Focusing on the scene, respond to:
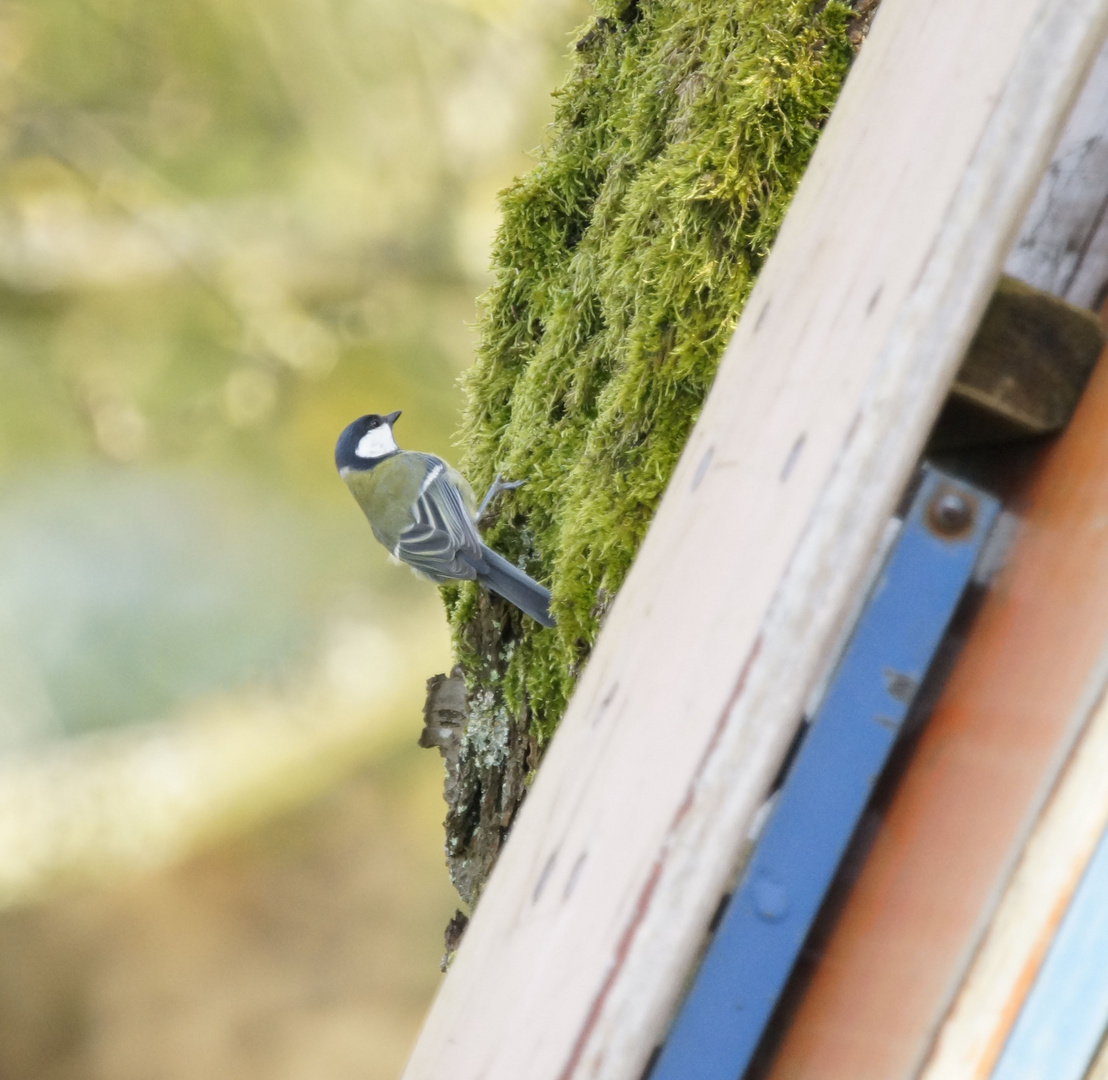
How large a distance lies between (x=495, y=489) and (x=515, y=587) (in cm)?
13

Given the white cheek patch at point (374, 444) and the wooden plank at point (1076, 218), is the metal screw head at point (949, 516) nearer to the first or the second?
the wooden plank at point (1076, 218)

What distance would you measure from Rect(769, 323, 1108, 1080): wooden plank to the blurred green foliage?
1898mm

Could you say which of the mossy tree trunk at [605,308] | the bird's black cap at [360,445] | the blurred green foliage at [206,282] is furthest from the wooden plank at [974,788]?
the blurred green foliage at [206,282]

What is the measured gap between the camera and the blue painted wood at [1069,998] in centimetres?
24

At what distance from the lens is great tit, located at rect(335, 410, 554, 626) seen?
1.13 m

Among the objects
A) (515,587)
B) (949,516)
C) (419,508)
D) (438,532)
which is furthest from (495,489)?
(949,516)

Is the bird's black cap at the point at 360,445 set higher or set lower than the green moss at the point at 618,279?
lower

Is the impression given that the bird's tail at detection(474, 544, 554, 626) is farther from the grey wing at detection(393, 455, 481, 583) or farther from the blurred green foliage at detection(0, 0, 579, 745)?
the blurred green foliage at detection(0, 0, 579, 745)

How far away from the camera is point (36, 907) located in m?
2.09

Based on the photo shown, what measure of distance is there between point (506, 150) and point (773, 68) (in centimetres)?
140

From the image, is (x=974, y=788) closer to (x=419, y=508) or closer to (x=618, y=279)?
(x=618, y=279)

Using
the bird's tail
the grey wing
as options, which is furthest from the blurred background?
the bird's tail

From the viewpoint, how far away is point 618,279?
899 millimetres

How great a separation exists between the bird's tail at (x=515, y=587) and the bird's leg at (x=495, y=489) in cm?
7
